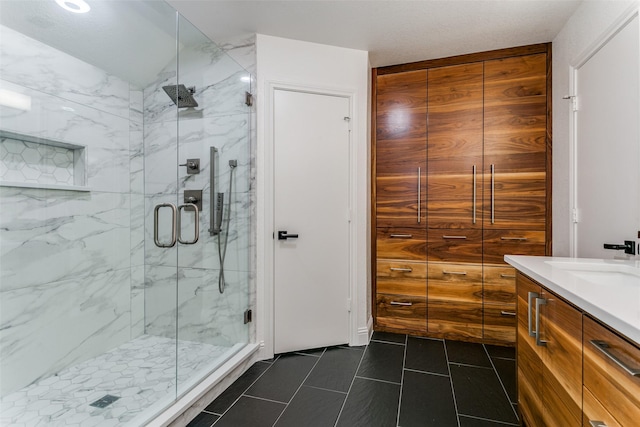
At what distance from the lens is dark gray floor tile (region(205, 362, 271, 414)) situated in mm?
1685

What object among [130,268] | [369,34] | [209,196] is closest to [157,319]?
[130,268]

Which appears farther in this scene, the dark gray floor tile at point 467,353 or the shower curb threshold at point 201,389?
the dark gray floor tile at point 467,353

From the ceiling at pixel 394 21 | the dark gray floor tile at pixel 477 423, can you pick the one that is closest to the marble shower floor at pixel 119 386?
the dark gray floor tile at pixel 477 423

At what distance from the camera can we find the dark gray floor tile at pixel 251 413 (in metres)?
1.55

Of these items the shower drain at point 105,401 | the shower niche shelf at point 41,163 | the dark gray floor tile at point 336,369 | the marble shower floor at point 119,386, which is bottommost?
the dark gray floor tile at point 336,369

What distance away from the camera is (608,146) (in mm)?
1664

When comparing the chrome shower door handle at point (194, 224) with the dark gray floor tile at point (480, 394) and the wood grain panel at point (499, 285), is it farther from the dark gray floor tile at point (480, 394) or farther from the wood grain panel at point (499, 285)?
the wood grain panel at point (499, 285)

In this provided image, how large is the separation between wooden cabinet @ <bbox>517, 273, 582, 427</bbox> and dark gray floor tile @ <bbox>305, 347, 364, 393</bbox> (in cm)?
98

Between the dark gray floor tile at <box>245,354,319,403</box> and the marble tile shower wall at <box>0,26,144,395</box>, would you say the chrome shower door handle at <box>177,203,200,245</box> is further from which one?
the dark gray floor tile at <box>245,354,319,403</box>

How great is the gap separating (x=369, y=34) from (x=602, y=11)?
4.53 feet

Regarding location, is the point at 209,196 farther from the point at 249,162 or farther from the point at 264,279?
the point at 264,279

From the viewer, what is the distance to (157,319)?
2.06 m

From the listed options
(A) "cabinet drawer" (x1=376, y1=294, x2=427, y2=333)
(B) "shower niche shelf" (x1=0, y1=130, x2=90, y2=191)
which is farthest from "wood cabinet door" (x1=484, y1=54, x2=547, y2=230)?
(B) "shower niche shelf" (x1=0, y1=130, x2=90, y2=191)

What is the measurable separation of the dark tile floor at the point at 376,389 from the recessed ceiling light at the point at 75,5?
7.62ft
